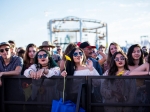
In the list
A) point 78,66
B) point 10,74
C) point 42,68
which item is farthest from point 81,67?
point 10,74

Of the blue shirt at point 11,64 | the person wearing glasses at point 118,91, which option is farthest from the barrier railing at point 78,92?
the blue shirt at point 11,64

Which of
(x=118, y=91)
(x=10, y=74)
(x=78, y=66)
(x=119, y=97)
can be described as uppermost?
(x=78, y=66)

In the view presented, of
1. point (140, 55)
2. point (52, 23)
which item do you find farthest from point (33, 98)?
point (52, 23)

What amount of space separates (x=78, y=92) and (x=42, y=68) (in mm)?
1083

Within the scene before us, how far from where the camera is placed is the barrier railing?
301 cm

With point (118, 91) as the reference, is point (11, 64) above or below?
above

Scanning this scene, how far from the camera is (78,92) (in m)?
2.87

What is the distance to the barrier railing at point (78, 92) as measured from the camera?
3.01m

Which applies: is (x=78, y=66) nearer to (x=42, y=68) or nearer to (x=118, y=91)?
(x=42, y=68)

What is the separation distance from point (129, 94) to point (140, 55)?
4.58 ft

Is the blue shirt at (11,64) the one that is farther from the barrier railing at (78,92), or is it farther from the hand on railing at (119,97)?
the hand on railing at (119,97)

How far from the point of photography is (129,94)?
3029mm

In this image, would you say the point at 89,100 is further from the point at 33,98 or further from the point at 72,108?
the point at 33,98

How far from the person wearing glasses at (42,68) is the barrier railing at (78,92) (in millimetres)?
112
